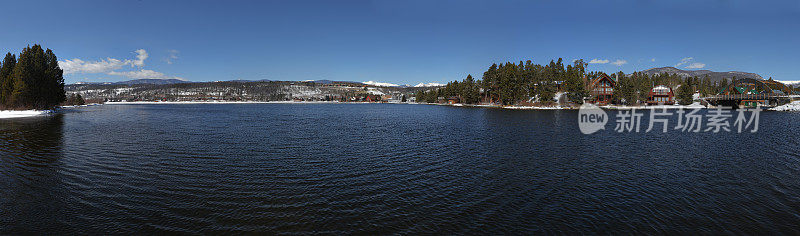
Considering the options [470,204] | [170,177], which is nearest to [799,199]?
[470,204]

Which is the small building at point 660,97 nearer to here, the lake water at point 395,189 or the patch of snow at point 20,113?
the lake water at point 395,189

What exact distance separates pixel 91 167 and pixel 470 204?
910 inches

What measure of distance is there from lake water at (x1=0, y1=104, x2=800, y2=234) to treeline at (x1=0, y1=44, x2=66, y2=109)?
270 feet

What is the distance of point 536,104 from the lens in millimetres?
132500

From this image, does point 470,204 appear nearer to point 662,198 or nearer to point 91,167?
point 662,198

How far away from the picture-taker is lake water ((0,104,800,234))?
12.0 metres

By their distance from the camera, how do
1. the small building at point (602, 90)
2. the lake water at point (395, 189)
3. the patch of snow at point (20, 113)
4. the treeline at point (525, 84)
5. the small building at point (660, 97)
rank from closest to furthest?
the lake water at point (395, 189), the patch of snow at point (20, 113), the treeline at point (525, 84), the small building at point (602, 90), the small building at point (660, 97)

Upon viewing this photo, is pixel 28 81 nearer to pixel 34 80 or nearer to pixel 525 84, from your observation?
pixel 34 80

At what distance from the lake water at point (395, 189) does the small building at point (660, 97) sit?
147328mm

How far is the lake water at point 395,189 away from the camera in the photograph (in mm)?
12000

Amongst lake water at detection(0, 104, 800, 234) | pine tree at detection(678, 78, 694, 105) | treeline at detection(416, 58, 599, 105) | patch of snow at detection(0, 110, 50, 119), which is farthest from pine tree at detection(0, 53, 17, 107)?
pine tree at detection(678, 78, 694, 105)

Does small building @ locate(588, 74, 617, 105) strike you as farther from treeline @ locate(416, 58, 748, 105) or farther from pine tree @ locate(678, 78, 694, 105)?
pine tree @ locate(678, 78, 694, 105)

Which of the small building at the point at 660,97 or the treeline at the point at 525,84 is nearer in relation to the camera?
the treeline at the point at 525,84

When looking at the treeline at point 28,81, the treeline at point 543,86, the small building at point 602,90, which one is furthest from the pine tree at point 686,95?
the treeline at point 28,81
